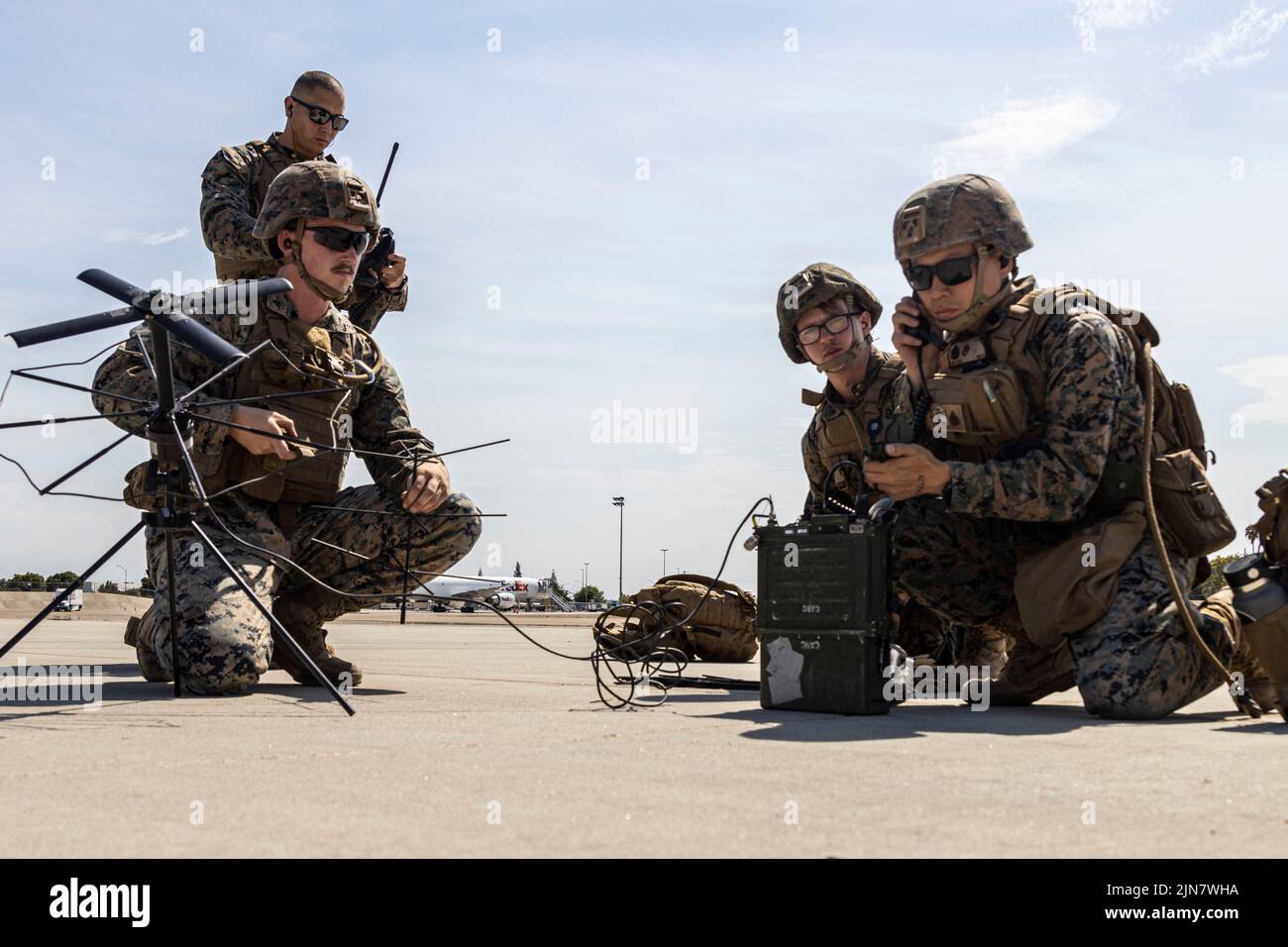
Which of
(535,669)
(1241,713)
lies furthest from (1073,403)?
(535,669)

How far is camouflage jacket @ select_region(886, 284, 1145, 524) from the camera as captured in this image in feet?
16.0

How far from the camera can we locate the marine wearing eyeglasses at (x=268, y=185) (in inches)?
270

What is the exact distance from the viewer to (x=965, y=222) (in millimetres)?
5070

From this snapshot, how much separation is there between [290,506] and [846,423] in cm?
274

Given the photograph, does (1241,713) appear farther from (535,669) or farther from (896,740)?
(535,669)

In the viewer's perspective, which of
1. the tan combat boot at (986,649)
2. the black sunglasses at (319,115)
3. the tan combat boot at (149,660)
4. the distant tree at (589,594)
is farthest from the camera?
the distant tree at (589,594)

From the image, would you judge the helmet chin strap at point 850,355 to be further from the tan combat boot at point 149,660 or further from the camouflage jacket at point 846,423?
the tan combat boot at point 149,660

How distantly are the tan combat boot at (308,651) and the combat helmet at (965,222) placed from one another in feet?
10.6

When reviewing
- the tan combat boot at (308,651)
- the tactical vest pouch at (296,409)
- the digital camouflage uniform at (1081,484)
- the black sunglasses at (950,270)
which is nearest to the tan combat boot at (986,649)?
the digital camouflage uniform at (1081,484)

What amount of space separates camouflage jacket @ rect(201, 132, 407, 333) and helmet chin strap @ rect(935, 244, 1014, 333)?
336cm

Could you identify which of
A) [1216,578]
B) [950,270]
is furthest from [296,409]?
[1216,578]

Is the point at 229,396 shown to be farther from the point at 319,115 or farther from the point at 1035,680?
the point at 1035,680

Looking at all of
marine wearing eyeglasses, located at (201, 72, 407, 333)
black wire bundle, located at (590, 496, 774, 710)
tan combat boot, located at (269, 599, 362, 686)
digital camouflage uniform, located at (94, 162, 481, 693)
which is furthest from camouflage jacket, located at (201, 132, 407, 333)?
black wire bundle, located at (590, 496, 774, 710)

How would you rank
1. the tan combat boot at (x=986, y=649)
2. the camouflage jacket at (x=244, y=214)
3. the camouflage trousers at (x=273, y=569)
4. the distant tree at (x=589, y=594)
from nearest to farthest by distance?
the camouflage trousers at (x=273, y=569), the tan combat boot at (x=986, y=649), the camouflage jacket at (x=244, y=214), the distant tree at (x=589, y=594)
